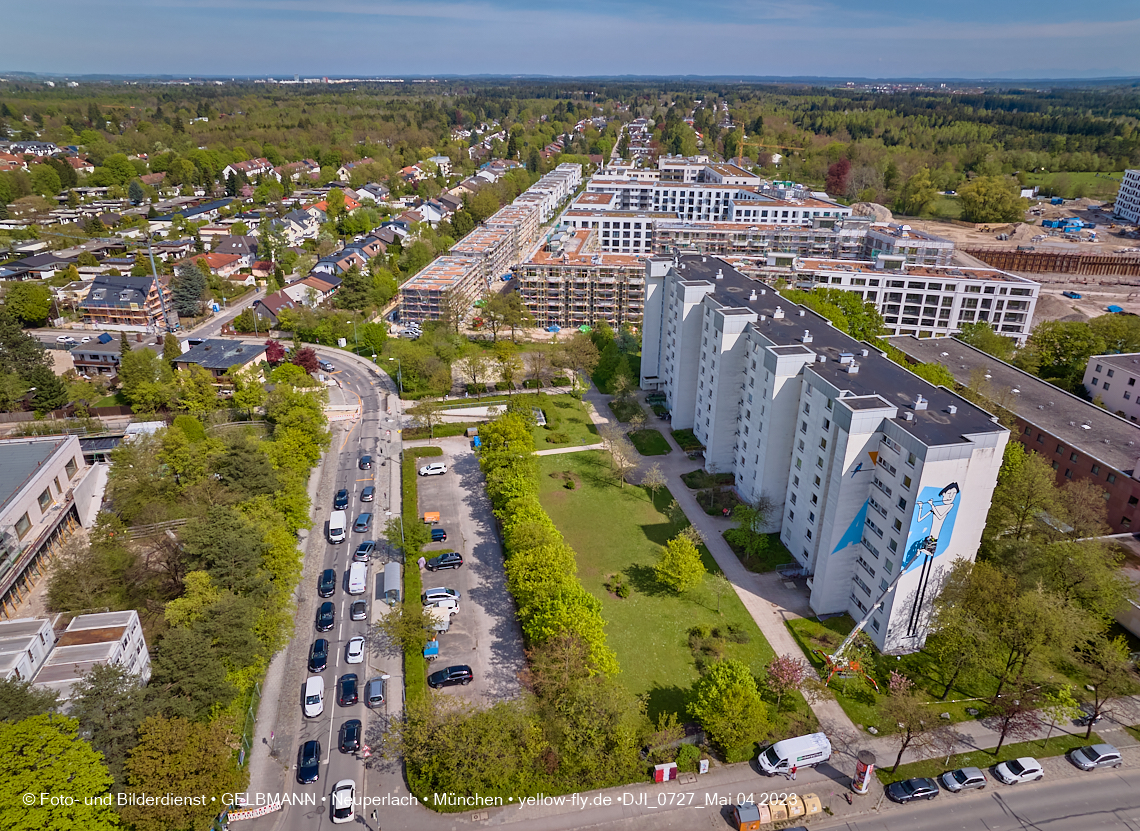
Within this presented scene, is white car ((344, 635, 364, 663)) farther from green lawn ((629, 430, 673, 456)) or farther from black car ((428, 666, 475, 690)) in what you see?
green lawn ((629, 430, 673, 456))

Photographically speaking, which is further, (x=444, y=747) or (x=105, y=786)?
(x=444, y=747)

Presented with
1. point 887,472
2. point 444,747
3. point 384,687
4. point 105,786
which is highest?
point 887,472

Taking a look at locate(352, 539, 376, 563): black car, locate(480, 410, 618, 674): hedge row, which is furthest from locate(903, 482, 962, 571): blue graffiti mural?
locate(352, 539, 376, 563): black car

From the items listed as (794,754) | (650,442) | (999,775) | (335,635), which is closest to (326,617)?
(335,635)

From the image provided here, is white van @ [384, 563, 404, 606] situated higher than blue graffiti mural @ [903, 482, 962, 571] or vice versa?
blue graffiti mural @ [903, 482, 962, 571]

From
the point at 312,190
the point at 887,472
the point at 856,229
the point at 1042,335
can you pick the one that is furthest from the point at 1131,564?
the point at 312,190

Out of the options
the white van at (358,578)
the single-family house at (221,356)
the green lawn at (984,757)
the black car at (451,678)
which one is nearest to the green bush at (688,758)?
the green lawn at (984,757)

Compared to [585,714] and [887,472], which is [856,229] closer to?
[887,472]
